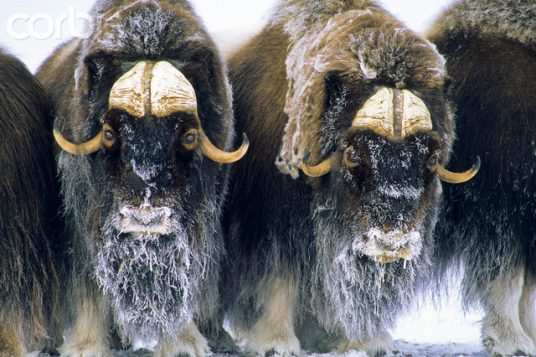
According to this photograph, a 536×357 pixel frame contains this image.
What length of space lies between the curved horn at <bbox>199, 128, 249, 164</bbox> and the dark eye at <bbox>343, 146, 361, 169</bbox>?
0.53 m

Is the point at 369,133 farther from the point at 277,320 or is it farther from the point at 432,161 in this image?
the point at 277,320

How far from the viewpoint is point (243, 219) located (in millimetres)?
6516

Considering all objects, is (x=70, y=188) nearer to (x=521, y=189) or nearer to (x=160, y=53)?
(x=160, y=53)

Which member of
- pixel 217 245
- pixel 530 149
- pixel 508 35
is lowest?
pixel 217 245

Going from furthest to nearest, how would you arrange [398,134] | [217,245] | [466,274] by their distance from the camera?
[466,274]
[217,245]
[398,134]

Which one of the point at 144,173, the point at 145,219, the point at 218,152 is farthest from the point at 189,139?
the point at 145,219

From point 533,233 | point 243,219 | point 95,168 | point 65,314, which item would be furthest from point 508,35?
point 65,314

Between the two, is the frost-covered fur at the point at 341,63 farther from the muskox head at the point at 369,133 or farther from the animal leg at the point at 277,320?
the animal leg at the point at 277,320

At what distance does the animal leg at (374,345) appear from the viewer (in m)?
6.63

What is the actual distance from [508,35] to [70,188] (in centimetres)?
280

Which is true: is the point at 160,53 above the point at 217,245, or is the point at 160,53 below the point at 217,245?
above

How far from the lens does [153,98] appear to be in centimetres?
571

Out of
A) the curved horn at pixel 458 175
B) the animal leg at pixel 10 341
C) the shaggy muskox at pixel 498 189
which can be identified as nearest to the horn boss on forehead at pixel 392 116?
the curved horn at pixel 458 175

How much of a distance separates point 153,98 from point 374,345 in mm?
2048
